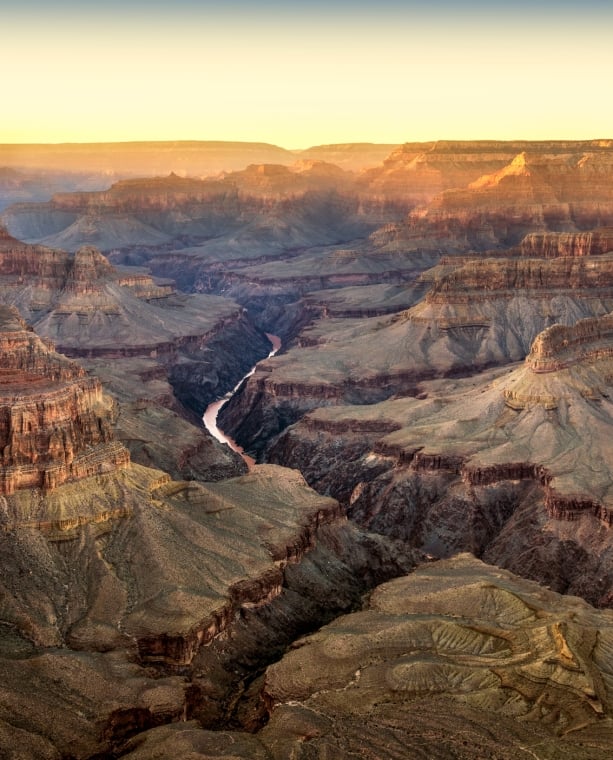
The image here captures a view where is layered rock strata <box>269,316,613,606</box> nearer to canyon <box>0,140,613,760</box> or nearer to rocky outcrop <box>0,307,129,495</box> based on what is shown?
canyon <box>0,140,613,760</box>

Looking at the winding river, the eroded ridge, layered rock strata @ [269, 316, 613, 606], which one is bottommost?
the winding river

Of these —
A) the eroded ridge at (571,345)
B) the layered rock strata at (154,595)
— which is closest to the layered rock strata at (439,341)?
the eroded ridge at (571,345)

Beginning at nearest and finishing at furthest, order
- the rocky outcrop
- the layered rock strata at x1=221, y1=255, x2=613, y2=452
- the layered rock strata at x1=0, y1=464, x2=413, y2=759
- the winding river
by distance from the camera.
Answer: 1. the layered rock strata at x1=0, y1=464, x2=413, y2=759
2. the rocky outcrop
3. the winding river
4. the layered rock strata at x1=221, y1=255, x2=613, y2=452

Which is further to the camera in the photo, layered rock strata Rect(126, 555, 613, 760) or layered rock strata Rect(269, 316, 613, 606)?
layered rock strata Rect(269, 316, 613, 606)

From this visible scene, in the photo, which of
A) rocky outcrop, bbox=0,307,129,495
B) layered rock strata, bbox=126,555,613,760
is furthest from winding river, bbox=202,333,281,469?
layered rock strata, bbox=126,555,613,760

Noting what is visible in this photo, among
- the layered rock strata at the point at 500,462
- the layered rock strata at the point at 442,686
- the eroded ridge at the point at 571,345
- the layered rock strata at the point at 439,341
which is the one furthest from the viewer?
the layered rock strata at the point at 439,341

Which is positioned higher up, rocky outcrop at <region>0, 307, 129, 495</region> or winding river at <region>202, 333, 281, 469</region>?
rocky outcrop at <region>0, 307, 129, 495</region>

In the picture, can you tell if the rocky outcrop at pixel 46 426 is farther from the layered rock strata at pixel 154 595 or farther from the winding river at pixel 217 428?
the winding river at pixel 217 428

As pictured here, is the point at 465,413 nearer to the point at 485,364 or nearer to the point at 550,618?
the point at 485,364
